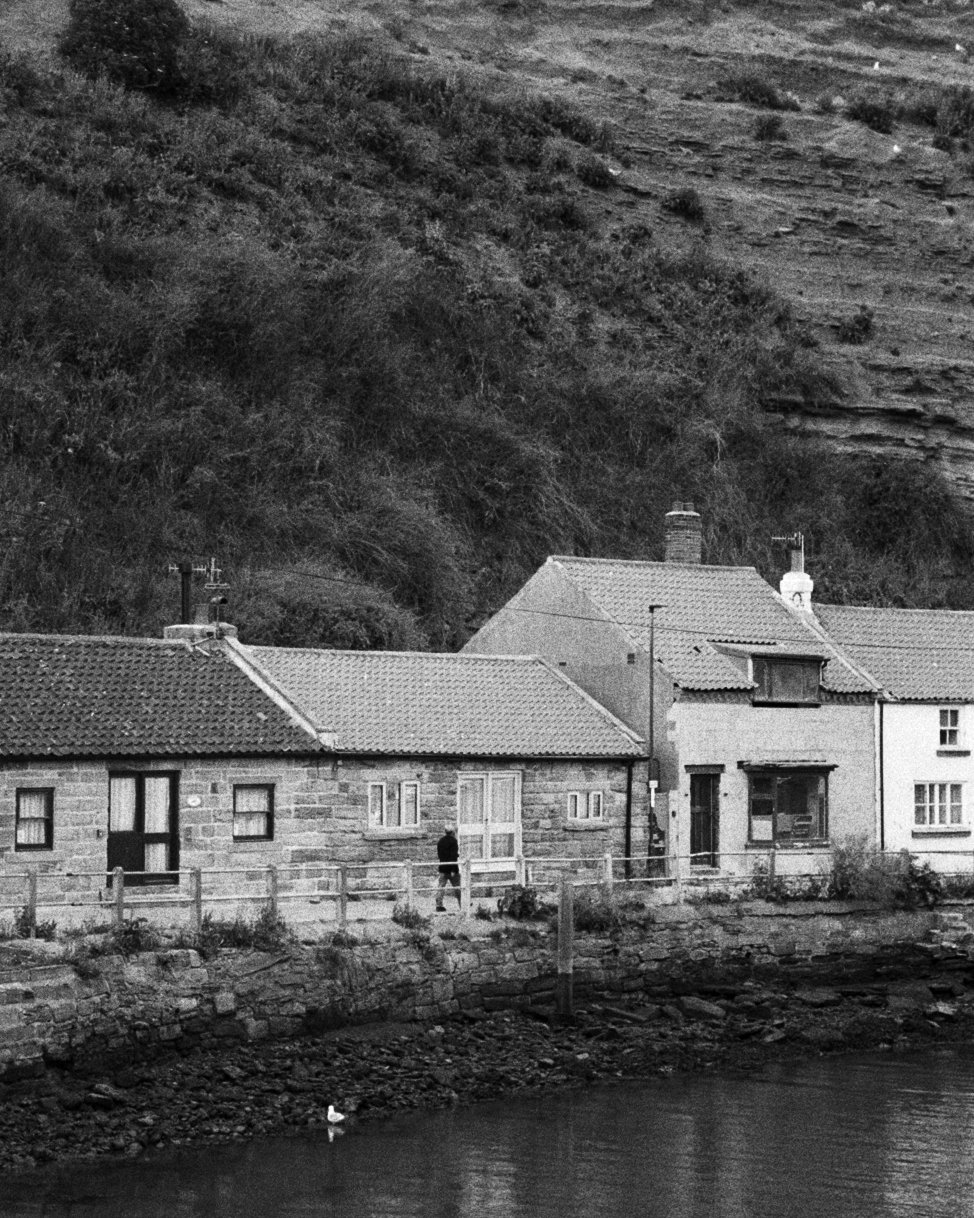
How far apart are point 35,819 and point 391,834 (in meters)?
6.90

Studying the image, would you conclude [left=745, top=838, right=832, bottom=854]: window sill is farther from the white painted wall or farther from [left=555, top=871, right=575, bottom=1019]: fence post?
[left=555, top=871, right=575, bottom=1019]: fence post

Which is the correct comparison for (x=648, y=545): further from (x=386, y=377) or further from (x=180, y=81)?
(x=180, y=81)

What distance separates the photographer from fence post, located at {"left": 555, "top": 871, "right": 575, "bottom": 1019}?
3516cm

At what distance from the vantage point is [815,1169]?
28.7 metres

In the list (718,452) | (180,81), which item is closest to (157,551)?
(718,452)

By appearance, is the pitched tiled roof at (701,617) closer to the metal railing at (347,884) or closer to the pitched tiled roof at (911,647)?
the pitched tiled roof at (911,647)

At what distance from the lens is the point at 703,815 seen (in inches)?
1677

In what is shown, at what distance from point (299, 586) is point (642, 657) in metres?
12.5

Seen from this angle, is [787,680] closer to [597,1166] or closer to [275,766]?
[275,766]

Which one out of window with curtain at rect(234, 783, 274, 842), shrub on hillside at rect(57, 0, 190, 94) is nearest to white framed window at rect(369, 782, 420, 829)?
window with curtain at rect(234, 783, 274, 842)

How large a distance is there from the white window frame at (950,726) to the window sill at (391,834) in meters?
12.9

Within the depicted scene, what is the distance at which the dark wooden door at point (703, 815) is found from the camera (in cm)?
4244

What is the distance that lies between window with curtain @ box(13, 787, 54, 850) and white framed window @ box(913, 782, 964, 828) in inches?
757

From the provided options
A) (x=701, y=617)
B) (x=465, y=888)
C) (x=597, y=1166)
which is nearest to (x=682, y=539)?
(x=701, y=617)
